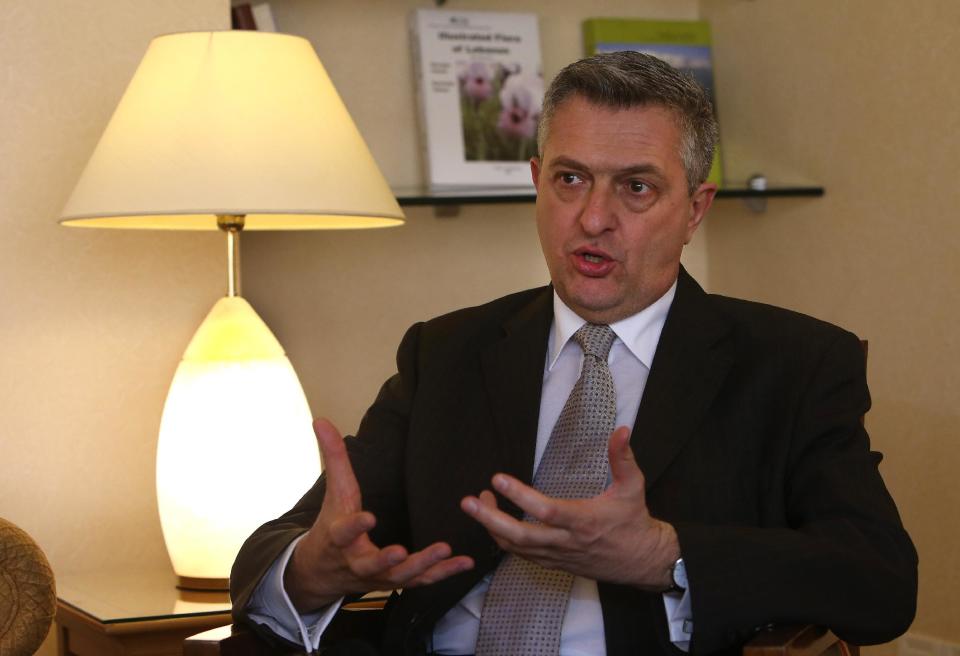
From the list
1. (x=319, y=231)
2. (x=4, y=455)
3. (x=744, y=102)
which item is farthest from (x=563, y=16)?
(x=4, y=455)

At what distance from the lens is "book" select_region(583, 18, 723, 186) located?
133 inches

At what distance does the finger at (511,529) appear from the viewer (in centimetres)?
135

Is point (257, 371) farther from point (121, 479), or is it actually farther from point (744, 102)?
point (744, 102)

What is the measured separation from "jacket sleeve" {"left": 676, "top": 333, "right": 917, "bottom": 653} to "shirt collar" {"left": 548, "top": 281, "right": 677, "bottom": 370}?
0.24m

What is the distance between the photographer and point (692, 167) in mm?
1899

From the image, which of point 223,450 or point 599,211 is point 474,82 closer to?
point 223,450

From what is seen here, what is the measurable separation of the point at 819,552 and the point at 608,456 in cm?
29

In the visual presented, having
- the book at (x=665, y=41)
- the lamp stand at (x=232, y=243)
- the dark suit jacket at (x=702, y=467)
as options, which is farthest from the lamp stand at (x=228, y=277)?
the book at (x=665, y=41)

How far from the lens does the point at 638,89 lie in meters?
1.82

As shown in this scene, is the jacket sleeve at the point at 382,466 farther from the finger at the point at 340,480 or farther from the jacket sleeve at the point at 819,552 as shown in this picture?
the jacket sleeve at the point at 819,552

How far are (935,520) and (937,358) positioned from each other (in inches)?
14.0

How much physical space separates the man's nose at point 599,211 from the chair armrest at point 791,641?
607mm

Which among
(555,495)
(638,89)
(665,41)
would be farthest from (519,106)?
(555,495)

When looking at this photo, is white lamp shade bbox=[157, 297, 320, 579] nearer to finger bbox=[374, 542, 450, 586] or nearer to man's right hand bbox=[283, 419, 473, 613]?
man's right hand bbox=[283, 419, 473, 613]
